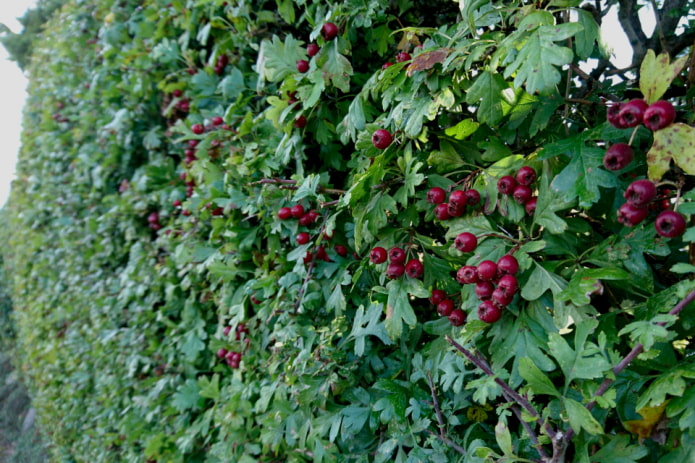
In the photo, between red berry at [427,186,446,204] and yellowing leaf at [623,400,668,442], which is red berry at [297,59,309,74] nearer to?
red berry at [427,186,446,204]

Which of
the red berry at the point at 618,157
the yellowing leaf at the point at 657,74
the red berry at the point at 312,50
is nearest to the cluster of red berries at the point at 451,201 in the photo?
the red berry at the point at 618,157

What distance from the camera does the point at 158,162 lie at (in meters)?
3.73

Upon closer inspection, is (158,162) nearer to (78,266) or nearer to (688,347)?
(78,266)

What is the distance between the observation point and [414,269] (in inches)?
56.9

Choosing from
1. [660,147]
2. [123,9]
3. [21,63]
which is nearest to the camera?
[660,147]

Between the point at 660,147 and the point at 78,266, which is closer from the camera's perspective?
the point at 660,147

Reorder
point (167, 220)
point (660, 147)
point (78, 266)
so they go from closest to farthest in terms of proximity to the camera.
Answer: point (660, 147), point (167, 220), point (78, 266)

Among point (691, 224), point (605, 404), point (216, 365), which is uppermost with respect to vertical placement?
point (691, 224)

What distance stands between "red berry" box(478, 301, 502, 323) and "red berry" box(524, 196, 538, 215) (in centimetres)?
26

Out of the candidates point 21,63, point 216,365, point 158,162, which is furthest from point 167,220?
point 21,63

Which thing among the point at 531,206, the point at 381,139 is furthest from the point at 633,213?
the point at 381,139

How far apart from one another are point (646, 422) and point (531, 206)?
1.85 ft

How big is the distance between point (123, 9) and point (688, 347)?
463 cm

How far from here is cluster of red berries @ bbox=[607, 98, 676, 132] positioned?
3.23 ft
